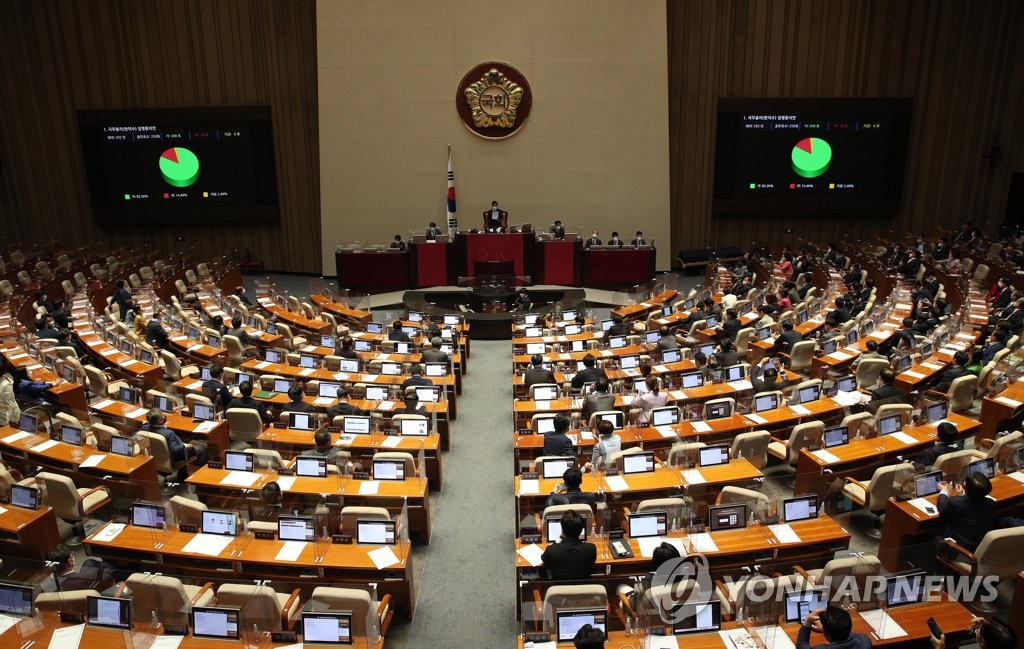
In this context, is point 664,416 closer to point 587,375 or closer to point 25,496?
point 587,375

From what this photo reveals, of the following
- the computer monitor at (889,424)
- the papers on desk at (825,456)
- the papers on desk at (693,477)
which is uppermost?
the computer monitor at (889,424)

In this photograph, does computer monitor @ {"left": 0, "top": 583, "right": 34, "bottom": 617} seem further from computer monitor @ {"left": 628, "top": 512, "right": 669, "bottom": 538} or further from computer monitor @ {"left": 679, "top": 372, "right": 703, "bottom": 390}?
computer monitor @ {"left": 679, "top": 372, "right": 703, "bottom": 390}

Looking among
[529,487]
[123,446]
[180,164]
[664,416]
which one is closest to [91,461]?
[123,446]

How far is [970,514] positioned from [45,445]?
9906 mm

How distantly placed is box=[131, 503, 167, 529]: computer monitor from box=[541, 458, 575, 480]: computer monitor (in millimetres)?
3759

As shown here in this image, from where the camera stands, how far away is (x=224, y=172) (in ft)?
71.7

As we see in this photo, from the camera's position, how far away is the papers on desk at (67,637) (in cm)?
526

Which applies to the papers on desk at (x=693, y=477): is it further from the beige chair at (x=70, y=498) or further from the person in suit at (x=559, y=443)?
the beige chair at (x=70, y=498)

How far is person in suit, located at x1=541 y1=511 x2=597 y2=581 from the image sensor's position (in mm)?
5855

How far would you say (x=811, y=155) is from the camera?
70.0ft

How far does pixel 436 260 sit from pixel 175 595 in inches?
597

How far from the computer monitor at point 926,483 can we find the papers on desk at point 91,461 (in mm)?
8751

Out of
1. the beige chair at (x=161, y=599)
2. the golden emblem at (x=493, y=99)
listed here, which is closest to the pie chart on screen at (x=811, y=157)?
the golden emblem at (x=493, y=99)

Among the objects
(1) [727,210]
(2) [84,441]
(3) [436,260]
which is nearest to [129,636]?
(2) [84,441]
